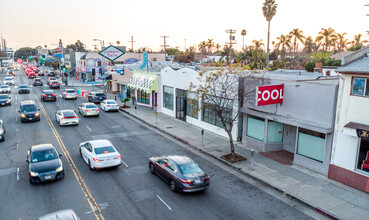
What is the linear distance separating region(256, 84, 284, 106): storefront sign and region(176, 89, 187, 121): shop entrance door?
42.2ft

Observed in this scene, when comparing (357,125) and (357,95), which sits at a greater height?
(357,95)

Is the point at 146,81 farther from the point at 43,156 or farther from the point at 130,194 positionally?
the point at 130,194

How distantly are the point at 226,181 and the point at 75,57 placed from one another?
3318 inches

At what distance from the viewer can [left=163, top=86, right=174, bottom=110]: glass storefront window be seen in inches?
1258

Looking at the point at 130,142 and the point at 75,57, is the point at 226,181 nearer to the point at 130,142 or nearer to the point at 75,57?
the point at 130,142

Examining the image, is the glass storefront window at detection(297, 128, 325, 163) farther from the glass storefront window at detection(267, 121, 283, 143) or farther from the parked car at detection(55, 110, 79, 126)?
the parked car at detection(55, 110, 79, 126)

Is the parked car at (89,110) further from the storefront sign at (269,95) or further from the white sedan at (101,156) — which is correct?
the storefront sign at (269,95)

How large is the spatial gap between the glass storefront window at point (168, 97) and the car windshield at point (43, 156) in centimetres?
1801

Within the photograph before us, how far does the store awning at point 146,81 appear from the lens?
34291mm

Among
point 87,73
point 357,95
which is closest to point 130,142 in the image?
point 357,95


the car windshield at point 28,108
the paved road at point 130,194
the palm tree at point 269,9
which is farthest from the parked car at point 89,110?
the palm tree at point 269,9

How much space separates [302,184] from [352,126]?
3.84 m

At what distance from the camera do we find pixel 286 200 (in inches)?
515

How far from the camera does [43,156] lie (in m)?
14.8
